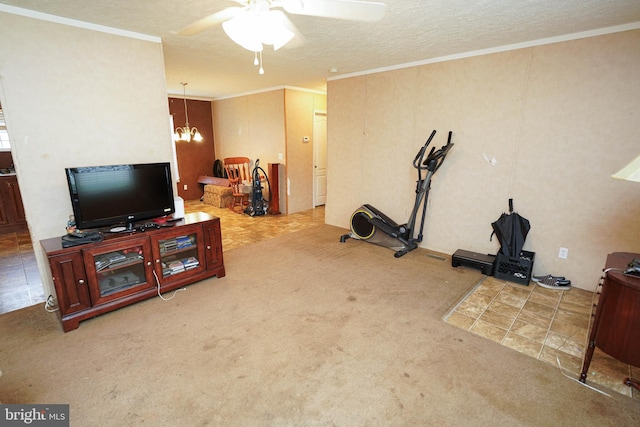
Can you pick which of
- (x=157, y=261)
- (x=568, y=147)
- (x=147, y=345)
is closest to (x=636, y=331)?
(x=568, y=147)

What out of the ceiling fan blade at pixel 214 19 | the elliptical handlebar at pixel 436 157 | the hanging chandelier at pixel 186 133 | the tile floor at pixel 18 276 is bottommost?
the tile floor at pixel 18 276

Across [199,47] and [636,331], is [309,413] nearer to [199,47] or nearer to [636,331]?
[636,331]

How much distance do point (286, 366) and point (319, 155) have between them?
5.24 meters

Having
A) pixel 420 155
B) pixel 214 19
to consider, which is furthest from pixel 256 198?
pixel 214 19

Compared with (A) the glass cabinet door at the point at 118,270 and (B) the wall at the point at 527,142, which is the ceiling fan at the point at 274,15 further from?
(B) the wall at the point at 527,142

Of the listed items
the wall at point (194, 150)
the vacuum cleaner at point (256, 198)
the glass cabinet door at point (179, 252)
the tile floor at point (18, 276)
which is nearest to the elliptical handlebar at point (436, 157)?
the glass cabinet door at point (179, 252)

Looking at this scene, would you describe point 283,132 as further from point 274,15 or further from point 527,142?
point 274,15

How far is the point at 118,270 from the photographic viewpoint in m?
2.79

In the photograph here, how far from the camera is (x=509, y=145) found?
3475mm

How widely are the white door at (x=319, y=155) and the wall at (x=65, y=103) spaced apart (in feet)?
12.4

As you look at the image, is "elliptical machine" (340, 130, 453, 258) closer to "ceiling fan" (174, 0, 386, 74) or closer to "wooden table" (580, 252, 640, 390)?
"wooden table" (580, 252, 640, 390)

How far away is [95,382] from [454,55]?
15.3 ft

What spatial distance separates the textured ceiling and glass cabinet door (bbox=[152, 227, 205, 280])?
1.92 metres

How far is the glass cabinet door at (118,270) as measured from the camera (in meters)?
2.51
